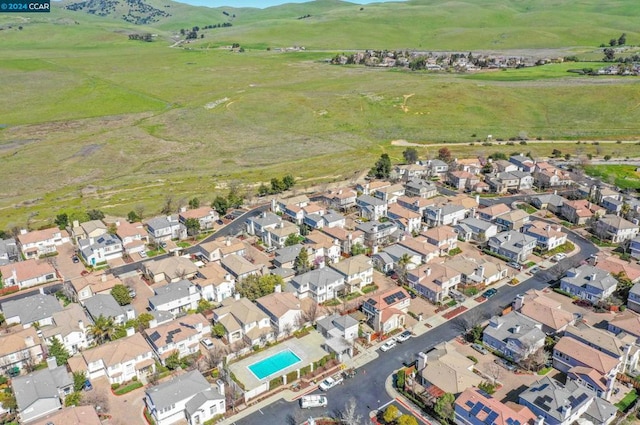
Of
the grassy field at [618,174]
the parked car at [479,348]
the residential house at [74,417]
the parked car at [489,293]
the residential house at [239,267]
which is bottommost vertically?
the parked car at [479,348]

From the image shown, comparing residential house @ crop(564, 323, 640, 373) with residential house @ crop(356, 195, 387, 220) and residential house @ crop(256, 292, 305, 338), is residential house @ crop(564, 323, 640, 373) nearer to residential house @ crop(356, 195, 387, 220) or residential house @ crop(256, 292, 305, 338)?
residential house @ crop(256, 292, 305, 338)

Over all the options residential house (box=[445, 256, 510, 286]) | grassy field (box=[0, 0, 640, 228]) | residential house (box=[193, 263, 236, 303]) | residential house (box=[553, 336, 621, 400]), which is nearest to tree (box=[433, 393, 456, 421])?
residential house (box=[553, 336, 621, 400])

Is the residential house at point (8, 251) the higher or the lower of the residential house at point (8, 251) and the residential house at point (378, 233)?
the lower

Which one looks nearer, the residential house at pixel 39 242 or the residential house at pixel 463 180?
the residential house at pixel 39 242

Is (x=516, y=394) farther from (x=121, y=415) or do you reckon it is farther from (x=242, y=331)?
(x=121, y=415)

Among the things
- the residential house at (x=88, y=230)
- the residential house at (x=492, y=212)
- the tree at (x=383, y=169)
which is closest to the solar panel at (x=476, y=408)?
the residential house at (x=492, y=212)

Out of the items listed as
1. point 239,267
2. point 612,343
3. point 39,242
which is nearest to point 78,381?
point 239,267

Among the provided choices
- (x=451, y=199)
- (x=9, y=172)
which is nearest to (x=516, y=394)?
(x=451, y=199)

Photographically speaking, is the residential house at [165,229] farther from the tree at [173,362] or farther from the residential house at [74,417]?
the residential house at [74,417]
